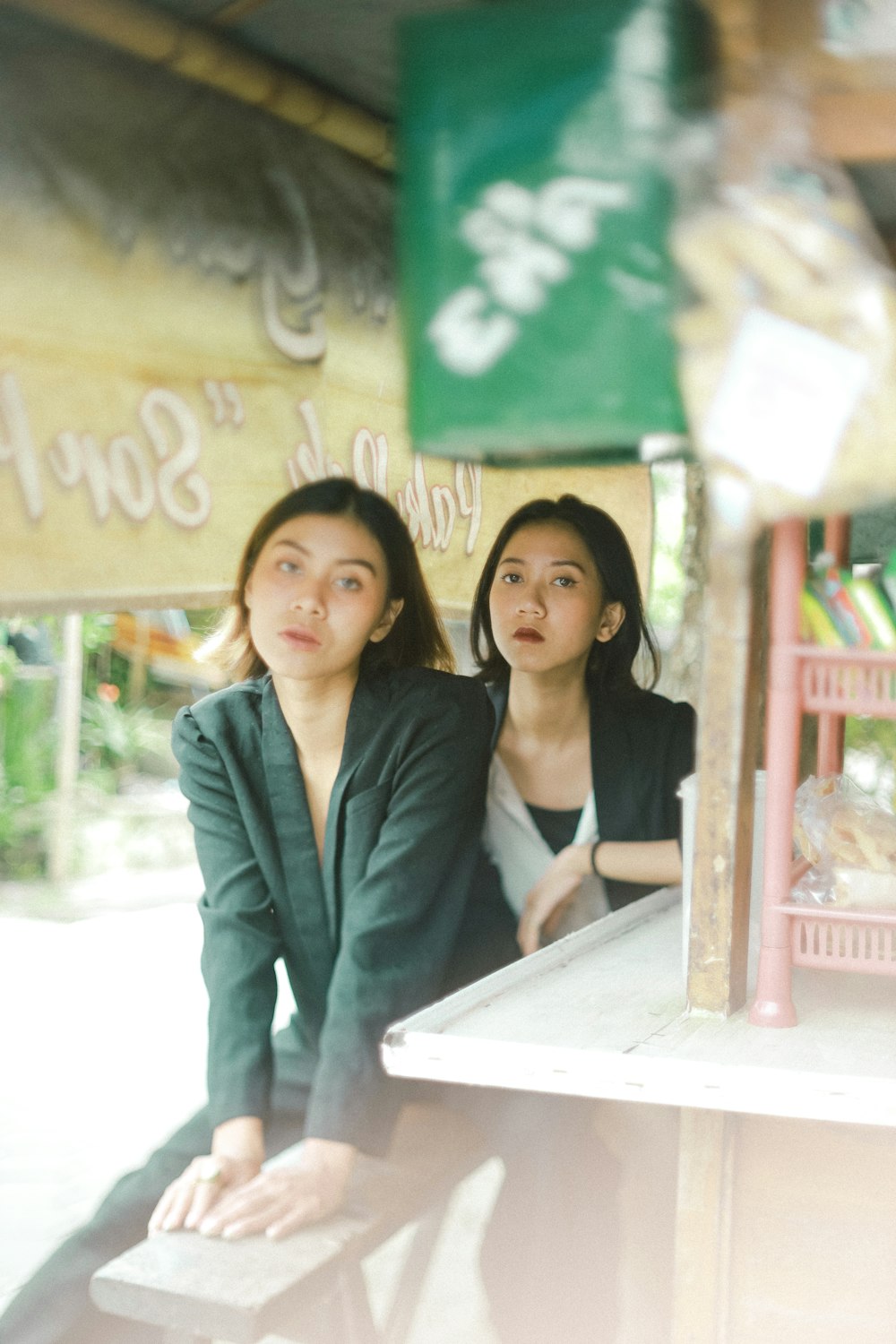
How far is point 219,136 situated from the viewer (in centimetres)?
105

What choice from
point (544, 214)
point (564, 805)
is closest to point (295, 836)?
point (564, 805)

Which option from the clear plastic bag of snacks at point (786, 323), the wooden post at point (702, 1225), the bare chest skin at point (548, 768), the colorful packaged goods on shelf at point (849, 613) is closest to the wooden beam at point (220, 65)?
the clear plastic bag of snacks at point (786, 323)

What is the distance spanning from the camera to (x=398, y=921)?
48.4 inches

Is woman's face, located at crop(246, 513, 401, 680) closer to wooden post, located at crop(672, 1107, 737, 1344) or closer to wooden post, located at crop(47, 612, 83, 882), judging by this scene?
wooden post, located at crop(47, 612, 83, 882)

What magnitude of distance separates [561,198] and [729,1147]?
0.81 m

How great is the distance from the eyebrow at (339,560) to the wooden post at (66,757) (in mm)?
197

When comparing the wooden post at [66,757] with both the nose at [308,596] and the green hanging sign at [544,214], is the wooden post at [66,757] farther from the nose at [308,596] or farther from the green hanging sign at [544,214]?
the green hanging sign at [544,214]

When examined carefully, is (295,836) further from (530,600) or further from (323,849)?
(530,600)

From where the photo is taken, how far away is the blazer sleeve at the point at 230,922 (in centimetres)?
122

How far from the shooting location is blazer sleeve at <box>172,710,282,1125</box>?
1.22 metres

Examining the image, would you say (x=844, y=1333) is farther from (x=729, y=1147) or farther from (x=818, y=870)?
(x=818, y=870)

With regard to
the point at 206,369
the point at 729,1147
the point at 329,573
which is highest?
the point at 206,369

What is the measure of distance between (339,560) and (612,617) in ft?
1.24

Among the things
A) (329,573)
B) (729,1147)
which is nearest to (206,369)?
(329,573)
